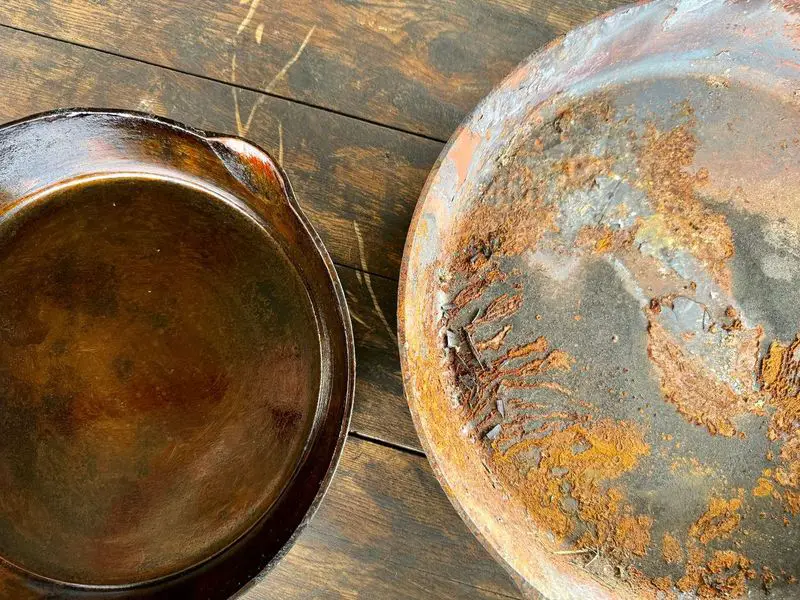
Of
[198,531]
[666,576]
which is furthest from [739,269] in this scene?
[198,531]

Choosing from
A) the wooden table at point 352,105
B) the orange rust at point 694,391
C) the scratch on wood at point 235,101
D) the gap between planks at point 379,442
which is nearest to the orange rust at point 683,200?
the orange rust at point 694,391

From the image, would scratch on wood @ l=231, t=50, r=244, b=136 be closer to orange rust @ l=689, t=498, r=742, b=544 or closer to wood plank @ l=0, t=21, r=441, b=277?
wood plank @ l=0, t=21, r=441, b=277

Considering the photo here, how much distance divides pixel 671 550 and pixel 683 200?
664mm

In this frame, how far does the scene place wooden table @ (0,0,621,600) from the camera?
1.13 meters

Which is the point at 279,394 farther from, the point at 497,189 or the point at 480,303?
the point at 497,189

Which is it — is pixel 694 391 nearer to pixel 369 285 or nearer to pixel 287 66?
pixel 369 285

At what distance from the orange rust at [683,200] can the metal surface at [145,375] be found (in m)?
0.68

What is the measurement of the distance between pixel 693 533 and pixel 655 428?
8.3 inches

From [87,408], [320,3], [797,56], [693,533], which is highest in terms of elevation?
[797,56]

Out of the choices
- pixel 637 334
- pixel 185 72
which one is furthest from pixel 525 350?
pixel 185 72

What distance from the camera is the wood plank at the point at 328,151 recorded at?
1.13 metres

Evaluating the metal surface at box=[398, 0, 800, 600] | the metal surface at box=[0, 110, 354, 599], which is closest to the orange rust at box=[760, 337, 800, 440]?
the metal surface at box=[398, 0, 800, 600]

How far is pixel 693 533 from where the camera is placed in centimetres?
108

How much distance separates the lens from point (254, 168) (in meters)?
0.91
